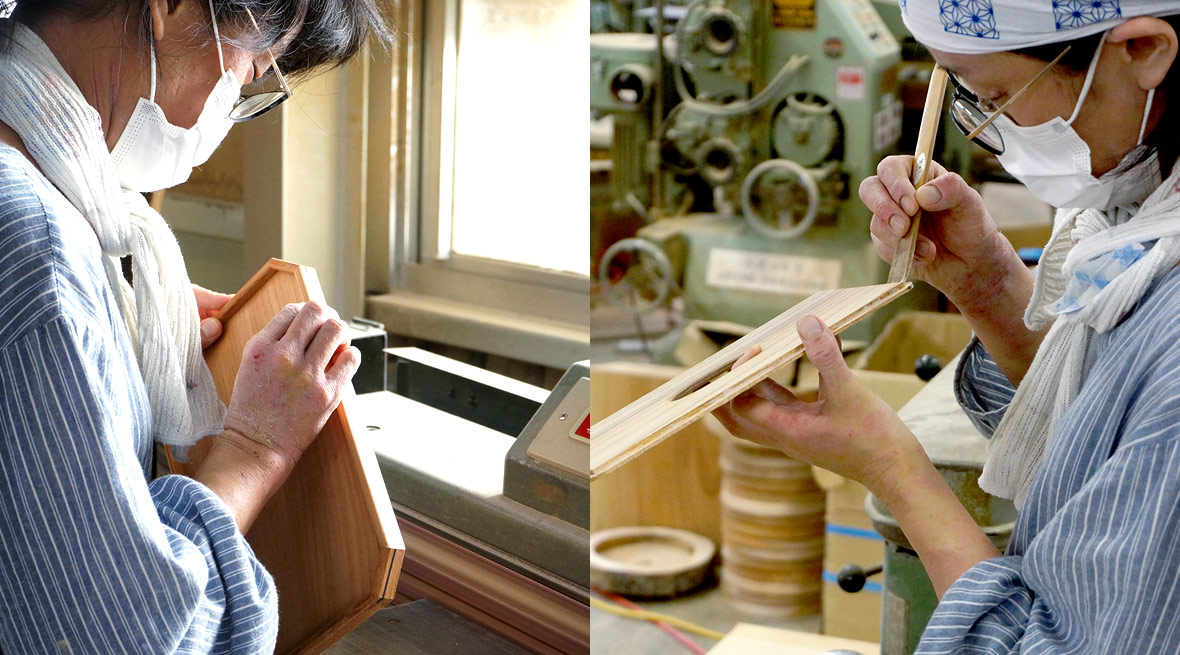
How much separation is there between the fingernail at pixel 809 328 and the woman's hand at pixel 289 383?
47cm

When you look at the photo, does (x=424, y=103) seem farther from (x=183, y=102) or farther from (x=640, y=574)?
(x=640, y=574)

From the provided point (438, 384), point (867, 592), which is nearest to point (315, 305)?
point (438, 384)

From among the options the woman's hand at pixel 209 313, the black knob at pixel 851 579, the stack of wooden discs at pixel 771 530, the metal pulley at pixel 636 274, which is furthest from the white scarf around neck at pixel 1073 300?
the metal pulley at pixel 636 274

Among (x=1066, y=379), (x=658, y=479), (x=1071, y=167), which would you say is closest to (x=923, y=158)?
(x=1071, y=167)

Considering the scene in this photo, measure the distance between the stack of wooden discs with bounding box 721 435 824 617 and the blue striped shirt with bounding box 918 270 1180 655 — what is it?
6.31ft

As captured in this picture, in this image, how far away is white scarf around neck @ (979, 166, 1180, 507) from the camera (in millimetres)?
882

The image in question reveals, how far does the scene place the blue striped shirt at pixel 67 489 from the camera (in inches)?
32.1

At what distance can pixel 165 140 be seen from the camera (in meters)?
1.08

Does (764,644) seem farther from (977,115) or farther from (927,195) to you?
(977,115)

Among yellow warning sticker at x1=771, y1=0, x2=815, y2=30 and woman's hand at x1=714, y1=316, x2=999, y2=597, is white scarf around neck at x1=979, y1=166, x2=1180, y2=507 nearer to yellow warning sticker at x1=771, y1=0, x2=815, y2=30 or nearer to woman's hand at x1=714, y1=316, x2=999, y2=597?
woman's hand at x1=714, y1=316, x2=999, y2=597

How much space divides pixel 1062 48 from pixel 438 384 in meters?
1.09

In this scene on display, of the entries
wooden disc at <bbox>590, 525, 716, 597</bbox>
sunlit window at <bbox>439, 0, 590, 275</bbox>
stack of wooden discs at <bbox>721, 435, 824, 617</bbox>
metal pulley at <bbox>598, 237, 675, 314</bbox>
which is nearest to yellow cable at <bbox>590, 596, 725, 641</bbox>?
wooden disc at <bbox>590, 525, 716, 597</bbox>

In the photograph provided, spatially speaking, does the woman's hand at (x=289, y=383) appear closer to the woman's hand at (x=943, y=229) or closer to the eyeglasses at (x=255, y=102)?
the eyeglasses at (x=255, y=102)

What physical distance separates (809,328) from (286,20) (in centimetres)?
63
